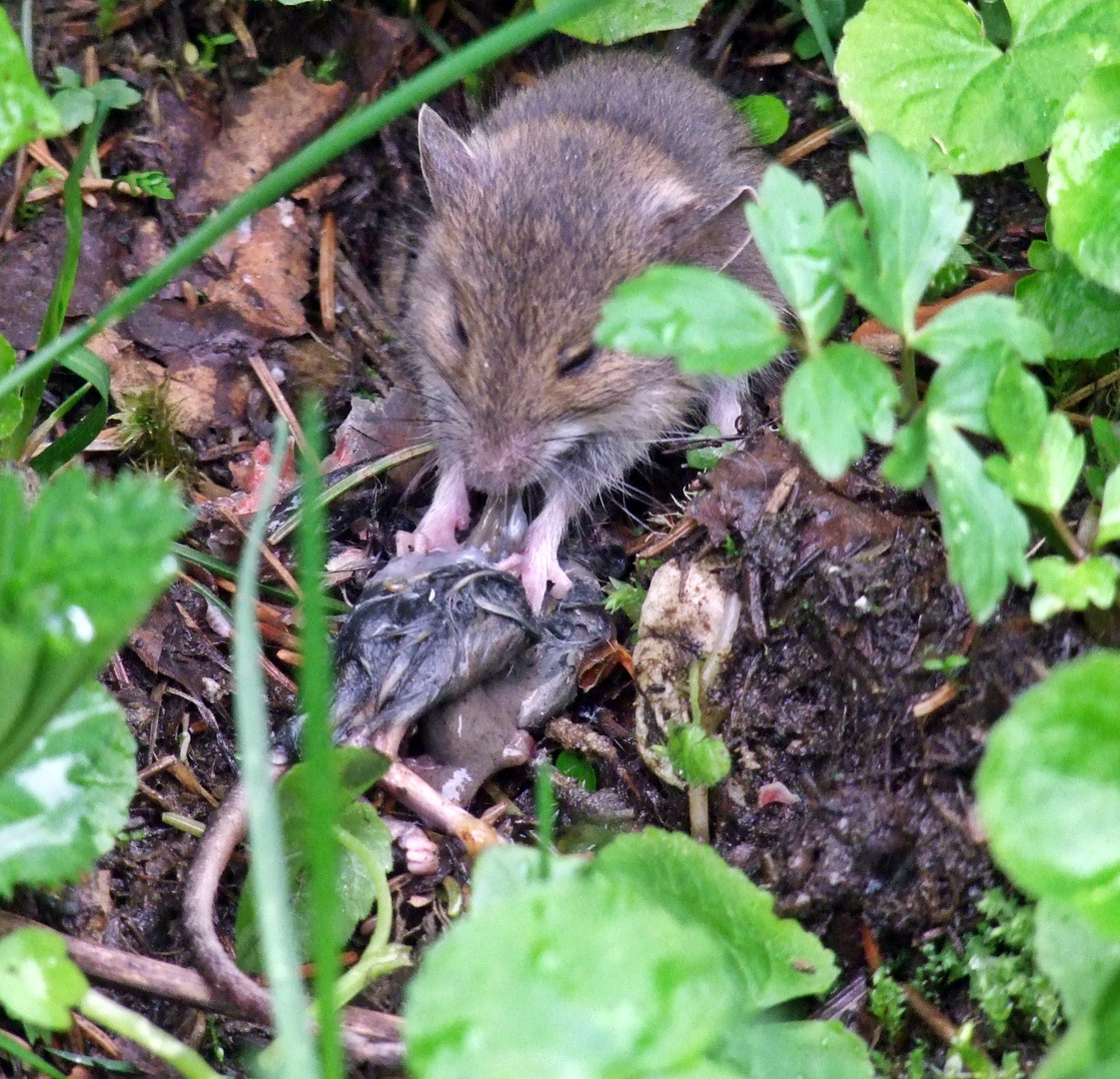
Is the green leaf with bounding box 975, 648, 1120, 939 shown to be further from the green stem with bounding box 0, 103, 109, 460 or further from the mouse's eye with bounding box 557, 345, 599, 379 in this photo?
the mouse's eye with bounding box 557, 345, 599, 379

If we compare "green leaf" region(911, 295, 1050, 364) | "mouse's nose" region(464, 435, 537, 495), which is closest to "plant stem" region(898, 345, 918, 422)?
"green leaf" region(911, 295, 1050, 364)

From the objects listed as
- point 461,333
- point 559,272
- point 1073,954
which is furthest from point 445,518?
point 1073,954

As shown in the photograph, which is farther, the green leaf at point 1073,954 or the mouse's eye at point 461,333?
the mouse's eye at point 461,333

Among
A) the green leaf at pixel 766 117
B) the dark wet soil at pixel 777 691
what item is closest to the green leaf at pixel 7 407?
the dark wet soil at pixel 777 691

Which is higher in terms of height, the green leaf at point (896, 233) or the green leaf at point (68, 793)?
the green leaf at point (896, 233)

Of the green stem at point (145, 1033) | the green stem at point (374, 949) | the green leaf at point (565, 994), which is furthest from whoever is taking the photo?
the green stem at point (374, 949)

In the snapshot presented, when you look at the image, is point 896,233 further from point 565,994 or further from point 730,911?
point 565,994

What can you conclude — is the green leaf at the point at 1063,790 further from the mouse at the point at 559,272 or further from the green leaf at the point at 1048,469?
the mouse at the point at 559,272

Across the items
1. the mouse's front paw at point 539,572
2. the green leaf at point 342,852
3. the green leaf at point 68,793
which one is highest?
the green leaf at point 68,793
